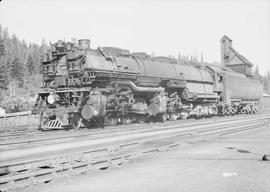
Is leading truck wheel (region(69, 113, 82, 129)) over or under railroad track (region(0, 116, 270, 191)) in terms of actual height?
over

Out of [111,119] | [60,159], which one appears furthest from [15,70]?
[60,159]

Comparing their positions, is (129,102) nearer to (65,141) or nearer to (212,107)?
(65,141)

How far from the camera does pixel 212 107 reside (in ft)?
99.3

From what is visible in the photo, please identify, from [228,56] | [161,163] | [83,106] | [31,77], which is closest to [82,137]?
[83,106]

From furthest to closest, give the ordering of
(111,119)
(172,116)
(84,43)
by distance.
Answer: (172,116) < (111,119) < (84,43)

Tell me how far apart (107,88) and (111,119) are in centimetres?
228

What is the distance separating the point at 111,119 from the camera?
2070 centimetres

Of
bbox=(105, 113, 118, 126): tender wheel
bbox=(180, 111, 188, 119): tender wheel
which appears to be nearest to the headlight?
bbox=(105, 113, 118, 126): tender wheel

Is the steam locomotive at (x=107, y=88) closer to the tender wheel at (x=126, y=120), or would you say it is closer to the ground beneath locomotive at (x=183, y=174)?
the tender wheel at (x=126, y=120)

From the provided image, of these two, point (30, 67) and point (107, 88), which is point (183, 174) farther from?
point (30, 67)

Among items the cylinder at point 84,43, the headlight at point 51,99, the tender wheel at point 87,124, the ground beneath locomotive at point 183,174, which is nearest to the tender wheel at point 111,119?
the tender wheel at point 87,124

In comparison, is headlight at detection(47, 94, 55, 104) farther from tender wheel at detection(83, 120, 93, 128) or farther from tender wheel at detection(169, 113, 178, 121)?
tender wheel at detection(169, 113, 178, 121)

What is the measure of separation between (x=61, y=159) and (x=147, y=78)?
1448cm

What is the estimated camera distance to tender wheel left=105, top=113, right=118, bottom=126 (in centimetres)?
2028
